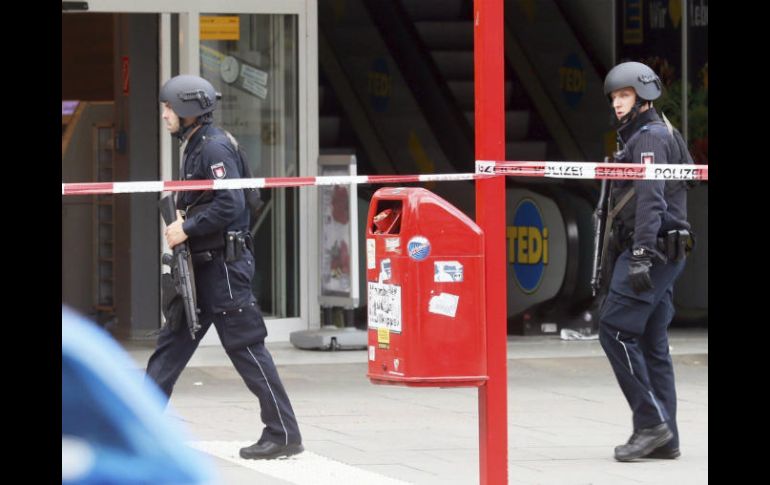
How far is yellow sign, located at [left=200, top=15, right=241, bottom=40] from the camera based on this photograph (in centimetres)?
1226

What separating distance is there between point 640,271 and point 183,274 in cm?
207

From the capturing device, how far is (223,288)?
734cm

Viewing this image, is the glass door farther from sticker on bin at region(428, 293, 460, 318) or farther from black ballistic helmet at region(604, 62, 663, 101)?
sticker on bin at region(428, 293, 460, 318)

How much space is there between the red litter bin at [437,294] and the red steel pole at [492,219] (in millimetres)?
46

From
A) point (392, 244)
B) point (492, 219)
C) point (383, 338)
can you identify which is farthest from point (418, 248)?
point (383, 338)

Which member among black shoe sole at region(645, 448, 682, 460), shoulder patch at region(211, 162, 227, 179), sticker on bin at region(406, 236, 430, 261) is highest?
shoulder patch at region(211, 162, 227, 179)

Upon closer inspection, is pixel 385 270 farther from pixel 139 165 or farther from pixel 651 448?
pixel 139 165

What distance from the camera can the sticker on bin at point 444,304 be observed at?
18.5ft

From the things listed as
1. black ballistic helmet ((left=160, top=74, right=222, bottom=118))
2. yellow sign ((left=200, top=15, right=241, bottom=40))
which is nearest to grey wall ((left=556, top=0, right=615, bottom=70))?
yellow sign ((left=200, top=15, right=241, bottom=40))

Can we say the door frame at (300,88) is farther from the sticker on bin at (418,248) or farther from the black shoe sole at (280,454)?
the sticker on bin at (418,248)

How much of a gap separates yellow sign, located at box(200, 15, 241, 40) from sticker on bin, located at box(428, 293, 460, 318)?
7.01m
